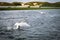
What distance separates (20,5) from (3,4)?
20 cm

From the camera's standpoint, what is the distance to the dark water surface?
5.02 ft

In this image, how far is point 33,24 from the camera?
1.64m

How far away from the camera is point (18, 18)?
166 centimetres

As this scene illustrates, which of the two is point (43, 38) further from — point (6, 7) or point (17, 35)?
point (6, 7)

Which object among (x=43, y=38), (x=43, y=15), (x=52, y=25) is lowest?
(x=43, y=38)

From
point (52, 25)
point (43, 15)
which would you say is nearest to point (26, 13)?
point (43, 15)

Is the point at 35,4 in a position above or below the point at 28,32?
above

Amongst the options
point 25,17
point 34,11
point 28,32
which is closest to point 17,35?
point 28,32

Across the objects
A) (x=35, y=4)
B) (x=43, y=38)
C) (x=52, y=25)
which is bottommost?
(x=43, y=38)

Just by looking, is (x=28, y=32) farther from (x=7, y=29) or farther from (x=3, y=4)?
(x=3, y=4)

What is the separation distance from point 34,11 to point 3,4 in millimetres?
377

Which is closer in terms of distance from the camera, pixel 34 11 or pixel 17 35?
pixel 17 35

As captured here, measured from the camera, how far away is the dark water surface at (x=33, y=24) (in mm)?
1531

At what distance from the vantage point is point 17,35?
60.5 inches
